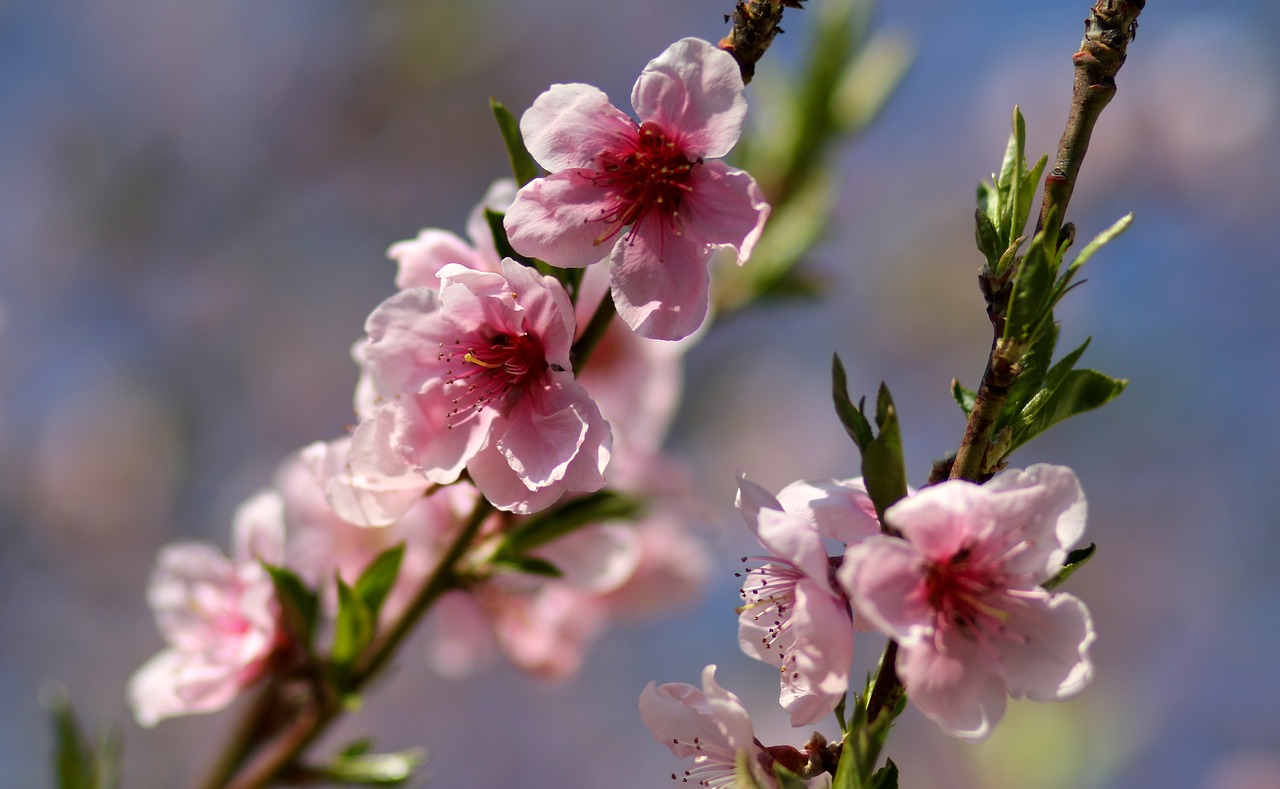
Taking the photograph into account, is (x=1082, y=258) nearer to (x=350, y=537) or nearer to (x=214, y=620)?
(x=350, y=537)

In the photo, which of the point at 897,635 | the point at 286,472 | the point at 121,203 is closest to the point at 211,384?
the point at 121,203

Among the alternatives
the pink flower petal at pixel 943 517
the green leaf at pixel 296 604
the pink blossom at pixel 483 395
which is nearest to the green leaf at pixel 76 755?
the green leaf at pixel 296 604

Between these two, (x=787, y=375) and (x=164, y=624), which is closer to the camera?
(x=164, y=624)

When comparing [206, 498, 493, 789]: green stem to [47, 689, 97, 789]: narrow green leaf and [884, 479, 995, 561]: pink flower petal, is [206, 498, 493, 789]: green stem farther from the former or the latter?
[884, 479, 995, 561]: pink flower petal

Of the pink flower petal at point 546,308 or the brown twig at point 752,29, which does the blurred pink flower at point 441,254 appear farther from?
the brown twig at point 752,29

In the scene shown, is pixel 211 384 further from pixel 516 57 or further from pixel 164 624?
pixel 164 624

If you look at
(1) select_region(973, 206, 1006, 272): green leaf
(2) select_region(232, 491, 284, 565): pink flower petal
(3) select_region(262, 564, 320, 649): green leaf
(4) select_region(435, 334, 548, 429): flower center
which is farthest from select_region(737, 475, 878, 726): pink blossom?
(2) select_region(232, 491, 284, 565): pink flower petal
